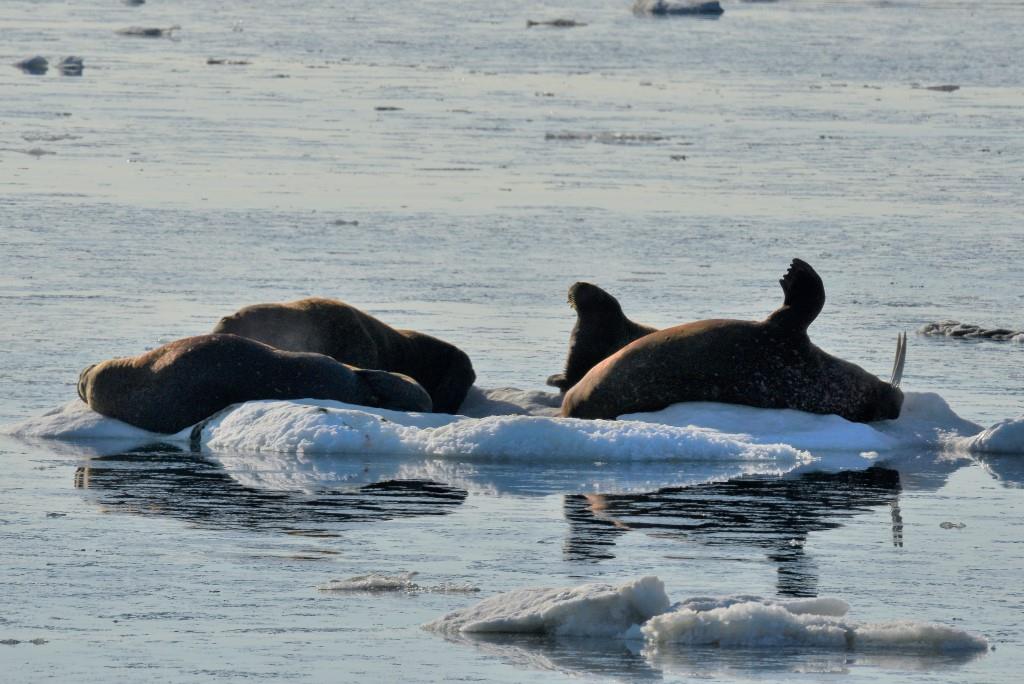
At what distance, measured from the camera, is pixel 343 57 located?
44062 mm

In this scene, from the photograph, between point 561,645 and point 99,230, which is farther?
point 99,230

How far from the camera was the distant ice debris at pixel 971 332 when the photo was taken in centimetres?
1498

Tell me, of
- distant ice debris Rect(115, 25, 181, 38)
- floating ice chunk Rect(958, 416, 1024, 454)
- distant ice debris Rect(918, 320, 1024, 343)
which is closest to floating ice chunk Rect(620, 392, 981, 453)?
floating ice chunk Rect(958, 416, 1024, 454)

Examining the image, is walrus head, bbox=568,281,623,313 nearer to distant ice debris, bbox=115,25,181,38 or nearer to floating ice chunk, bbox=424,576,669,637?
floating ice chunk, bbox=424,576,669,637

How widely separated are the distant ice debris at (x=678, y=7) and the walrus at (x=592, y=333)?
51.0 m

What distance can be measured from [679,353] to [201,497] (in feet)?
10.4

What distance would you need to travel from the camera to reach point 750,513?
922cm

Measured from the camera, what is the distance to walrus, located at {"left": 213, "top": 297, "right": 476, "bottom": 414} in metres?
12.8

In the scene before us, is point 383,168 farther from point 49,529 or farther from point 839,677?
point 839,677

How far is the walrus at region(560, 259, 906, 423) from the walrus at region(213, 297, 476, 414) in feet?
4.06

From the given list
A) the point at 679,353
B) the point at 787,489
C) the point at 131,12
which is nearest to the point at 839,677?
the point at 787,489

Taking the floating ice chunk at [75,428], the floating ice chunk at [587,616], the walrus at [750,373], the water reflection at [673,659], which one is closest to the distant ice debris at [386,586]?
the floating ice chunk at [587,616]

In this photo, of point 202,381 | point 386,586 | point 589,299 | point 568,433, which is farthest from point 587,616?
point 589,299

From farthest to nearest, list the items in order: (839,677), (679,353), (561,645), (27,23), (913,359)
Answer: (27,23) < (913,359) < (679,353) < (561,645) < (839,677)
